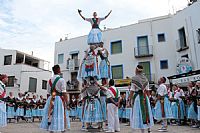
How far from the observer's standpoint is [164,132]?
7312 mm

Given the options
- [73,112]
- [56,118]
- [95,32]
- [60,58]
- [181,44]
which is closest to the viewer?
[56,118]

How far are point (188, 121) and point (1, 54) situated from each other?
28.9 meters

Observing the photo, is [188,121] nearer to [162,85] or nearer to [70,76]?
[162,85]

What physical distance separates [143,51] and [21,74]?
16.9 metres

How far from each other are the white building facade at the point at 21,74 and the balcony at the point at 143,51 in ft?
51.5

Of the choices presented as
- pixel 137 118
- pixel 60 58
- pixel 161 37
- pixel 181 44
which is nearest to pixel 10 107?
pixel 137 118

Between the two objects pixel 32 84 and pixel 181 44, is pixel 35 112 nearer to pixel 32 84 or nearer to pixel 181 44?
pixel 181 44

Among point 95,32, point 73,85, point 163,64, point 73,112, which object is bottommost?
point 73,112

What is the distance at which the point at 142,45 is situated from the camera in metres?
25.0

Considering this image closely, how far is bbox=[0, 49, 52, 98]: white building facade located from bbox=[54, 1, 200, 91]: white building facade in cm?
1220

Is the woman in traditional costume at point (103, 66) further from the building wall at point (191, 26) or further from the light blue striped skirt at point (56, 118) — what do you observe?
the building wall at point (191, 26)

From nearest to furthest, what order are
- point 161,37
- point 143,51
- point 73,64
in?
point 161,37 → point 143,51 → point 73,64

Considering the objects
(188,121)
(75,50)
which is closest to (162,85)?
(188,121)

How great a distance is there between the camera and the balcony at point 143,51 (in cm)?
2427
